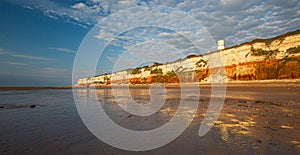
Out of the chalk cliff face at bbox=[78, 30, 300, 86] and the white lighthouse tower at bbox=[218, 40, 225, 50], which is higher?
the white lighthouse tower at bbox=[218, 40, 225, 50]

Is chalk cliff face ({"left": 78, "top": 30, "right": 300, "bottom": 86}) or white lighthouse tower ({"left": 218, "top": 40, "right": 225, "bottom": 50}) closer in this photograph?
chalk cliff face ({"left": 78, "top": 30, "right": 300, "bottom": 86})

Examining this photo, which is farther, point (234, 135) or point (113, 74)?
point (113, 74)

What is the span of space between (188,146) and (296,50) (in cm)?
2055

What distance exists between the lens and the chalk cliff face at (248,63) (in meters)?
16.4

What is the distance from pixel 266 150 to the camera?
2.05 meters

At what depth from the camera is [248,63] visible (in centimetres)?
2036

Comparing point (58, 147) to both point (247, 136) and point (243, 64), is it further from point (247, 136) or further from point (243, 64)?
point (243, 64)

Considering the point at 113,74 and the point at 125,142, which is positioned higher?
the point at 113,74

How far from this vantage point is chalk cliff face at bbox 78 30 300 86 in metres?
16.4

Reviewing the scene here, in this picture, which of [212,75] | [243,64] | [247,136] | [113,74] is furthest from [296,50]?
[113,74]

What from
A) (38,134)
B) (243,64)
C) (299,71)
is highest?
(243,64)

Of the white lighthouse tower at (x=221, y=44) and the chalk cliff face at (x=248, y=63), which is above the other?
the white lighthouse tower at (x=221, y=44)

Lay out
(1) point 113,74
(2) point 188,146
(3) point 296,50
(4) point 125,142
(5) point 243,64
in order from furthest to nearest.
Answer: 1. (1) point 113,74
2. (5) point 243,64
3. (3) point 296,50
4. (4) point 125,142
5. (2) point 188,146

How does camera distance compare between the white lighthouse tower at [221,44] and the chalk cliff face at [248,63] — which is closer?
the chalk cliff face at [248,63]
